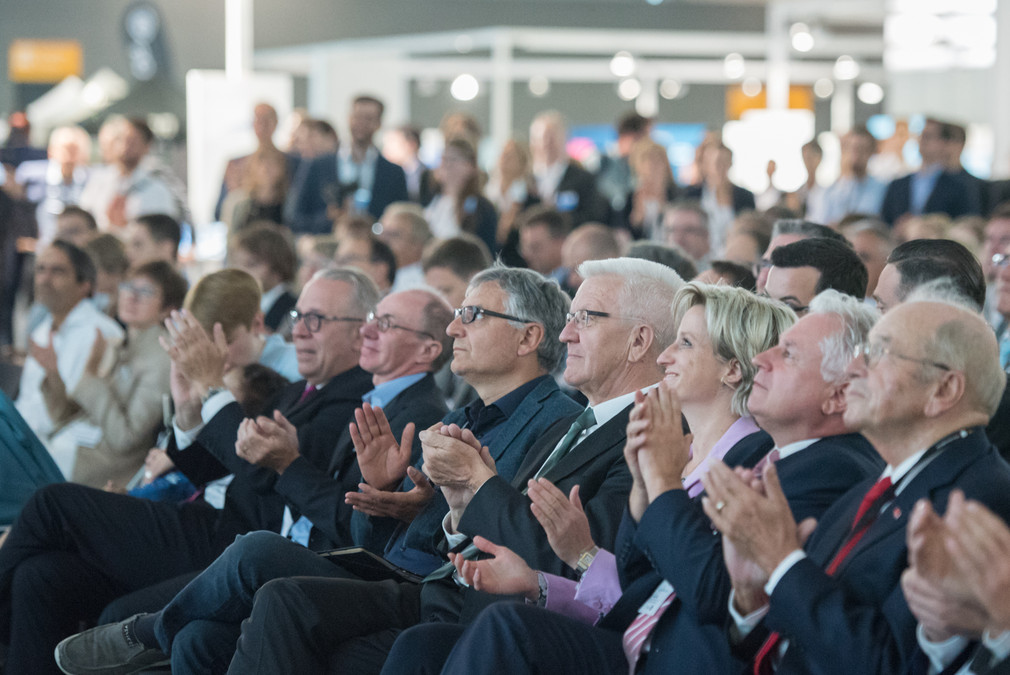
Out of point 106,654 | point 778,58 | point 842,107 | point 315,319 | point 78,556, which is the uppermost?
point 778,58

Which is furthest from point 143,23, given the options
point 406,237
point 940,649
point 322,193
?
point 940,649

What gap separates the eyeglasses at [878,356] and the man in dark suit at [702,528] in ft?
0.70

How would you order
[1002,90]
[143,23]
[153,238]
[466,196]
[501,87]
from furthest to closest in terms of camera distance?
[143,23]
[501,87]
[1002,90]
[466,196]
[153,238]

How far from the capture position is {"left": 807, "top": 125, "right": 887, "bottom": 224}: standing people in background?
27.6ft

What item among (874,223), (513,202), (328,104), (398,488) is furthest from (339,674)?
(328,104)

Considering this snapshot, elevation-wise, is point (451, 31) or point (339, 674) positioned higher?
point (451, 31)

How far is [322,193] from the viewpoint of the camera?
8.31 metres

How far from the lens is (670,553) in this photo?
2.24 meters

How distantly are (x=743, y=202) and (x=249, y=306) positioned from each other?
4528mm

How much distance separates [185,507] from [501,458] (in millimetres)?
1302

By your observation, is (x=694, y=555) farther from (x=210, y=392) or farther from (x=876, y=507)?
(x=210, y=392)

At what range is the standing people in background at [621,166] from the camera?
924 cm

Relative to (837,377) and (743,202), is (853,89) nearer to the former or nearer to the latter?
(743,202)

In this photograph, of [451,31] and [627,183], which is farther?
[451,31]
